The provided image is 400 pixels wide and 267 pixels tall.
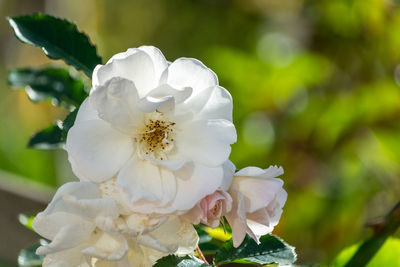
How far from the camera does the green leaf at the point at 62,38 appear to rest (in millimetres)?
543

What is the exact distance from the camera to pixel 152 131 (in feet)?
1.41

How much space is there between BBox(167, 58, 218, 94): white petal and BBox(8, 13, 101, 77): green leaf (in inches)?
5.7

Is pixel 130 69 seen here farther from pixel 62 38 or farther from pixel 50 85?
pixel 50 85

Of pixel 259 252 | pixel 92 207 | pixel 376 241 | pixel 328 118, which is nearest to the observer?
pixel 92 207

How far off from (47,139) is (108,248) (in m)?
0.27

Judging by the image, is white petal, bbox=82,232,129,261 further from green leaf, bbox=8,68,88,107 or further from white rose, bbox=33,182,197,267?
green leaf, bbox=8,68,88,107

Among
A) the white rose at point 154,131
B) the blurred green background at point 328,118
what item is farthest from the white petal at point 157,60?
the blurred green background at point 328,118

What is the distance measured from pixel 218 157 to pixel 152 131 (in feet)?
0.21

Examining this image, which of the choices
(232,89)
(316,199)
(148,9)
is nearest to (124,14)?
(148,9)

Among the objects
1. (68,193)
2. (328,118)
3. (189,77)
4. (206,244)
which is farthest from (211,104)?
(328,118)

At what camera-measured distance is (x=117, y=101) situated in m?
0.39

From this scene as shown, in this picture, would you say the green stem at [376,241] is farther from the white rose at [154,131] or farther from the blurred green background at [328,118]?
the blurred green background at [328,118]

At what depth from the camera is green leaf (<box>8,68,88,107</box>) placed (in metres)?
0.63

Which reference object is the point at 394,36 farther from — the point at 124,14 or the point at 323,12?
the point at 124,14
